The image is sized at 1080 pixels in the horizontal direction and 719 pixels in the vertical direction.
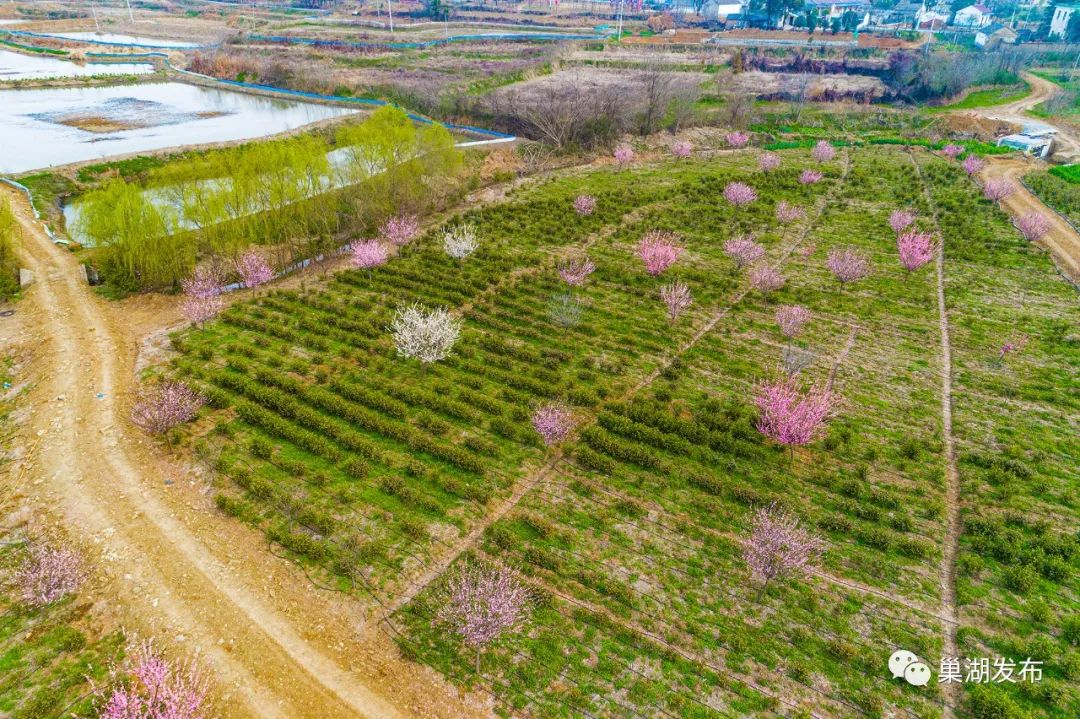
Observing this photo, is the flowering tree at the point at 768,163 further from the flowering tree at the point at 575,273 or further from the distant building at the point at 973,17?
the distant building at the point at 973,17

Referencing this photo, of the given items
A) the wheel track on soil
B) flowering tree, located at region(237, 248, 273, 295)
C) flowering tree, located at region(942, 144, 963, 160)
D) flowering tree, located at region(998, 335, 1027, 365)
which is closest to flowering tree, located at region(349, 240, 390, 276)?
flowering tree, located at region(237, 248, 273, 295)

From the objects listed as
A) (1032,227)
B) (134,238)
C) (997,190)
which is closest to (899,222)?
(1032,227)

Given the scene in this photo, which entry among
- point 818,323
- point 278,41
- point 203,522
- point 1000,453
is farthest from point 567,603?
point 278,41

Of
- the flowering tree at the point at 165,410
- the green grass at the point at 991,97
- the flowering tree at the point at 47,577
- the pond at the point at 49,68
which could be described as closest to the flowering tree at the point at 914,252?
the flowering tree at the point at 165,410

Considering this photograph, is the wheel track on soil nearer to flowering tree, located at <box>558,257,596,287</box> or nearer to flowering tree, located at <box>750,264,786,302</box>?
flowering tree, located at <box>750,264,786,302</box>

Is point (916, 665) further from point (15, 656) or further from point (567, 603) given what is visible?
point (15, 656)

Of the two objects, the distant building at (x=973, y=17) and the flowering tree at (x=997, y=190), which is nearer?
the flowering tree at (x=997, y=190)

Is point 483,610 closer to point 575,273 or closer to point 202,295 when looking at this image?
point 575,273
